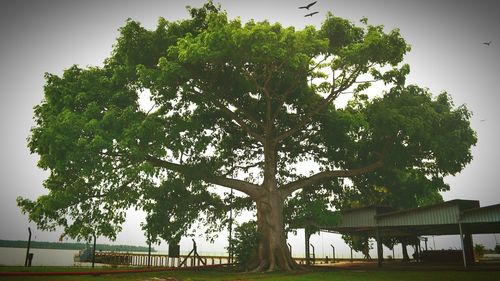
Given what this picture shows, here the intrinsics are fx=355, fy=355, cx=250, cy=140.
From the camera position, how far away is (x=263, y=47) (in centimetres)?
1875

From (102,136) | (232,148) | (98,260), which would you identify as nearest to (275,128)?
(232,148)

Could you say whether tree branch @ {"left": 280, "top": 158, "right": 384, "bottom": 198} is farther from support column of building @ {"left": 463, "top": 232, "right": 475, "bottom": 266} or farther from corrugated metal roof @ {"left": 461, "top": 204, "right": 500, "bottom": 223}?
support column of building @ {"left": 463, "top": 232, "right": 475, "bottom": 266}

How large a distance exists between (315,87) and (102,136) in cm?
1522

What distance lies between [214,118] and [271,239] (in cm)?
989

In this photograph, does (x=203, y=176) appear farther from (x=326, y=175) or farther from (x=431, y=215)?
(x=431, y=215)

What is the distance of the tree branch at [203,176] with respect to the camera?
976 inches

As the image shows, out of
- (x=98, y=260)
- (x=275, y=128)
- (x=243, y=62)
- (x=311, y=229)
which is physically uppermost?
(x=243, y=62)

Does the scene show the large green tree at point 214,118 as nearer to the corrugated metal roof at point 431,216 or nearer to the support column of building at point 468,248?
the corrugated metal roof at point 431,216

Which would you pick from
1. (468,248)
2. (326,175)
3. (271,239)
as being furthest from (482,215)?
(468,248)

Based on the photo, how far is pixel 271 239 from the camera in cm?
2439

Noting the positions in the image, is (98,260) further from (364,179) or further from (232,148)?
(364,179)

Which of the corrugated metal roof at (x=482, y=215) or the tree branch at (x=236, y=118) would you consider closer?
the corrugated metal roof at (x=482, y=215)

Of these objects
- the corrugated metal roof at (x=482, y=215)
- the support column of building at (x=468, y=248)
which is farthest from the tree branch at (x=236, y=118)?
the support column of building at (x=468, y=248)

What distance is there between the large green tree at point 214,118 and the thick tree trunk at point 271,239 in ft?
0.29
